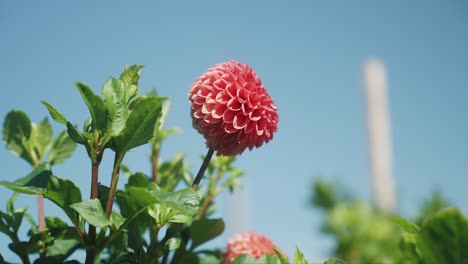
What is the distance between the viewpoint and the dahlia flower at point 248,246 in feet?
3.00

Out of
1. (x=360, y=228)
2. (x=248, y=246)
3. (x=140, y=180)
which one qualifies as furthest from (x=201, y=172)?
(x=360, y=228)

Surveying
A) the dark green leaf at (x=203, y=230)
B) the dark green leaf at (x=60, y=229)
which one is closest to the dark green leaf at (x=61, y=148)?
the dark green leaf at (x=60, y=229)

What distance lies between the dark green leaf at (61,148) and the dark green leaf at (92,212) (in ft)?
1.09

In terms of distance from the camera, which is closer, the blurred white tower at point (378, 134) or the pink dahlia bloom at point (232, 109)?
the pink dahlia bloom at point (232, 109)

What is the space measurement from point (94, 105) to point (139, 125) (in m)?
0.06

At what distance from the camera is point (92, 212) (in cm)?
55

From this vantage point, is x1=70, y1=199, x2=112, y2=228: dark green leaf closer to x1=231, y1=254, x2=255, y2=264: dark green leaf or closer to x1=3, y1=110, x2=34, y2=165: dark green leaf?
→ x1=231, y1=254, x2=255, y2=264: dark green leaf

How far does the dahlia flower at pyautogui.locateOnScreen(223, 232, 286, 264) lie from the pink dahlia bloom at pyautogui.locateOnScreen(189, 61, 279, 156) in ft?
0.90

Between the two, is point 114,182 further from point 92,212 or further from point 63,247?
point 63,247

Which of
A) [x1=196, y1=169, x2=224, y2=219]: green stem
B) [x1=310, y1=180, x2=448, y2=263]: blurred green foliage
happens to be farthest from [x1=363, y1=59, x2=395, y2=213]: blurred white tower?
[x1=196, y1=169, x2=224, y2=219]: green stem

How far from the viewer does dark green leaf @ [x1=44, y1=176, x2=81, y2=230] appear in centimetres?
57

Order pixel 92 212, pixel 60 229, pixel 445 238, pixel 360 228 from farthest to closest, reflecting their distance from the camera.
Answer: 1. pixel 360 228
2. pixel 60 229
3. pixel 92 212
4. pixel 445 238

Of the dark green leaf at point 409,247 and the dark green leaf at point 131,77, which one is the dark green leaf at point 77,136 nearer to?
the dark green leaf at point 131,77

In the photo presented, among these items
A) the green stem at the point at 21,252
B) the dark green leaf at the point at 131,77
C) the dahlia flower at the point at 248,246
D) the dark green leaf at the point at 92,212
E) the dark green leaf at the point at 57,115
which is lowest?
the dahlia flower at the point at 248,246
